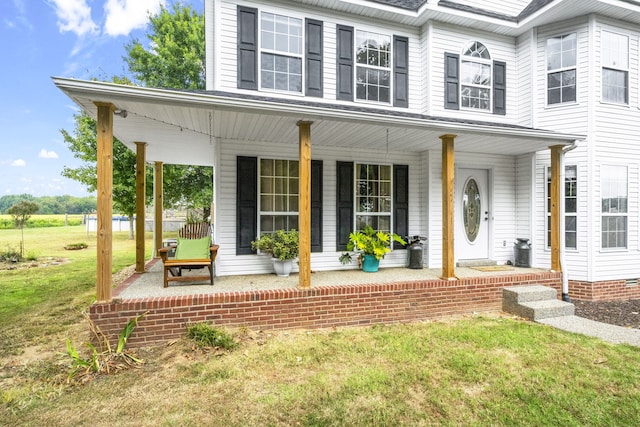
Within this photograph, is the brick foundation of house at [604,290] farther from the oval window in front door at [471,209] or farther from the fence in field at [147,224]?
the fence in field at [147,224]

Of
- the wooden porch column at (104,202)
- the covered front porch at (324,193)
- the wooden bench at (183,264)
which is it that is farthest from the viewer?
the wooden bench at (183,264)

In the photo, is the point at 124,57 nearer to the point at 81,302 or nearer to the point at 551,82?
the point at 81,302

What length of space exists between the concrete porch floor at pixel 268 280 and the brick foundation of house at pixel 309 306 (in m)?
0.23

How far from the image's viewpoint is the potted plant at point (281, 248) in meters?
5.66

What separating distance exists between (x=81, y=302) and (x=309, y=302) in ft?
14.4

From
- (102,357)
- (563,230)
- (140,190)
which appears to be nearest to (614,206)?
(563,230)

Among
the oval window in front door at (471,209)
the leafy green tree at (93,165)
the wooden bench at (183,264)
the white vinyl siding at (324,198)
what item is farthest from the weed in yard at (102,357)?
the leafy green tree at (93,165)

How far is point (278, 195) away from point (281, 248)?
110 cm

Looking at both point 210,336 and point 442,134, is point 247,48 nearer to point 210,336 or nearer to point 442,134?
point 442,134

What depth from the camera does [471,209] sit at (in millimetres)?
7234

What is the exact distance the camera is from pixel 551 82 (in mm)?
6930

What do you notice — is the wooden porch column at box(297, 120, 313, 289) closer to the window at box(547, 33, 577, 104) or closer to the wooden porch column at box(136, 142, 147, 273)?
the wooden porch column at box(136, 142, 147, 273)

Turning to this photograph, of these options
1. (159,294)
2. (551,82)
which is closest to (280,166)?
(159,294)

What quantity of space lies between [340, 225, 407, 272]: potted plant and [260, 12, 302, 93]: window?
2930mm
